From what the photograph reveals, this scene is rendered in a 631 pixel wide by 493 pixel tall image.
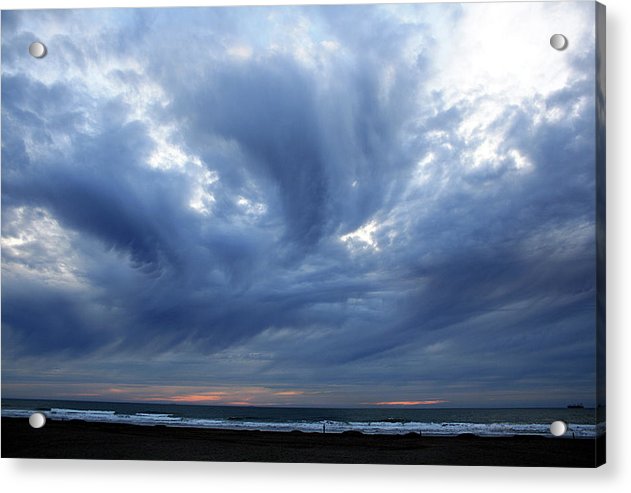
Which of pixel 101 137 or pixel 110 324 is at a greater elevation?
pixel 101 137

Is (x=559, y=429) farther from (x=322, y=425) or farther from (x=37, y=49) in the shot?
(x=37, y=49)

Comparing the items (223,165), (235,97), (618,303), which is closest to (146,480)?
(223,165)

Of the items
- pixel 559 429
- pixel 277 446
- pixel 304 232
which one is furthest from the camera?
pixel 304 232

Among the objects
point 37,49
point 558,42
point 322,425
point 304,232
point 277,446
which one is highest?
point 558,42

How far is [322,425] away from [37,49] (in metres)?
2.35

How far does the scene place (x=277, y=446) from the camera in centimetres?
420

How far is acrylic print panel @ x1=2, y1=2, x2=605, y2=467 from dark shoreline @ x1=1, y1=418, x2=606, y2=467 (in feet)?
0.04

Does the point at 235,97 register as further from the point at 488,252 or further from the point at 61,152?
the point at 488,252

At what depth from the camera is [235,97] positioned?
430cm

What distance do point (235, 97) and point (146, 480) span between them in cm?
195

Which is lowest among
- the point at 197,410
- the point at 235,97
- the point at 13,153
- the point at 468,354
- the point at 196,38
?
the point at 197,410

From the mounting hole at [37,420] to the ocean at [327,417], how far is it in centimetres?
2

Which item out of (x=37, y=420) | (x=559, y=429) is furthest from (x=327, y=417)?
(x=37, y=420)

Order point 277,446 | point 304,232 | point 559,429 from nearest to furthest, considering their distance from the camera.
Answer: point 559,429, point 277,446, point 304,232
